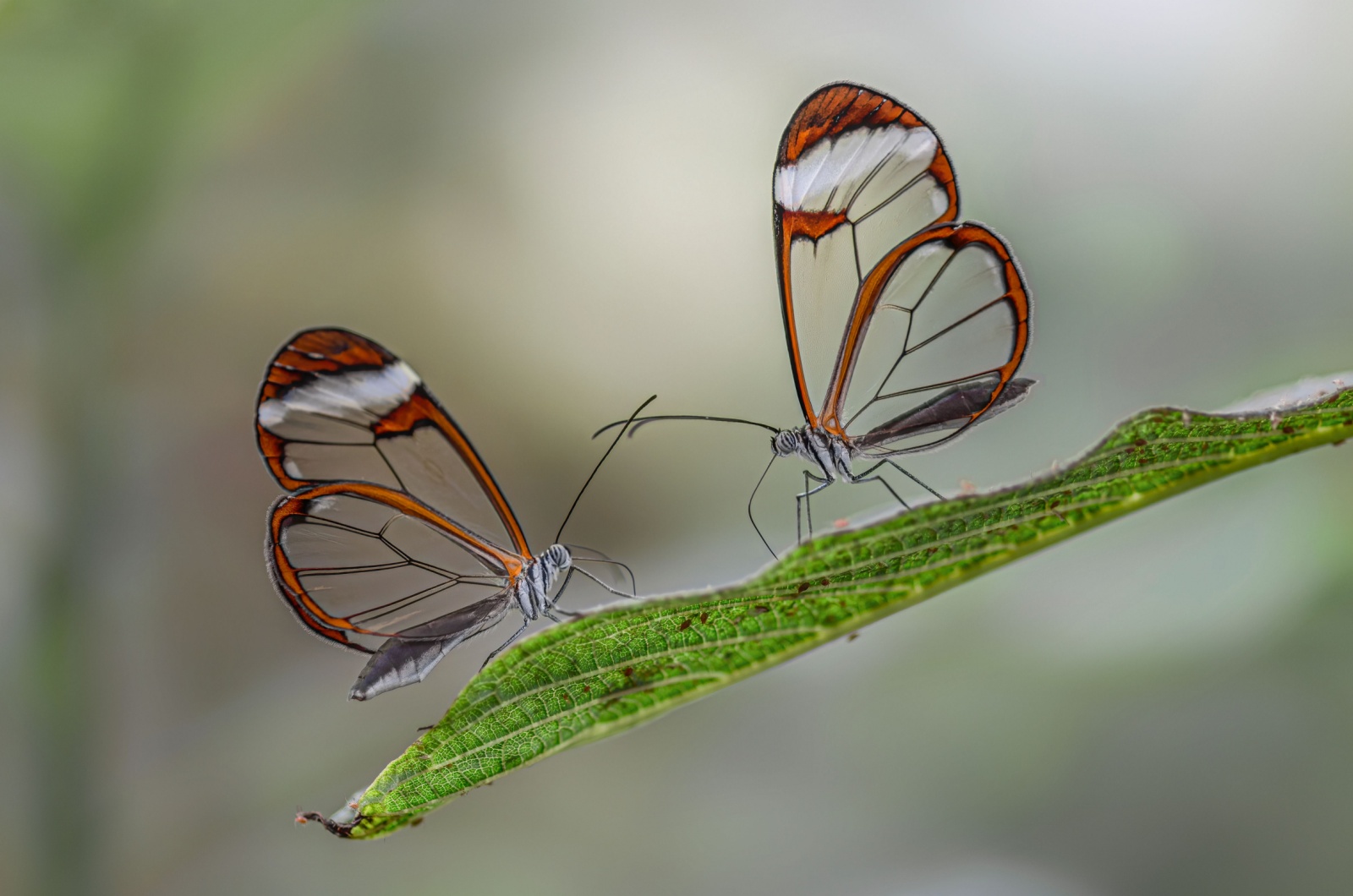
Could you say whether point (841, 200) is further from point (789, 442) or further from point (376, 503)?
point (376, 503)

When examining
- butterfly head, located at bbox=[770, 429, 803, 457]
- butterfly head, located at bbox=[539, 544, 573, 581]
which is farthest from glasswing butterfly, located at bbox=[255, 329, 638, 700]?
butterfly head, located at bbox=[770, 429, 803, 457]

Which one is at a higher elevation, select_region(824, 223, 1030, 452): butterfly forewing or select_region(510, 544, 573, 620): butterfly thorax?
select_region(824, 223, 1030, 452): butterfly forewing

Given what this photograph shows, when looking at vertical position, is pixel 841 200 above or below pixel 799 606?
above

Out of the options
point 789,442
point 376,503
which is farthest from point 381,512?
point 789,442

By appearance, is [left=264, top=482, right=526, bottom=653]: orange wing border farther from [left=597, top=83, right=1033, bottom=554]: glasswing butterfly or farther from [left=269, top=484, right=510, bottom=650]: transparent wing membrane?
[left=597, top=83, right=1033, bottom=554]: glasswing butterfly

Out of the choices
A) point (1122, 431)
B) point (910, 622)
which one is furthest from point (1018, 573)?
point (1122, 431)

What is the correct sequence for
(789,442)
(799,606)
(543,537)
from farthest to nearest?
(543,537), (789,442), (799,606)

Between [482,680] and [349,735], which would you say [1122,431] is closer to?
[482,680]

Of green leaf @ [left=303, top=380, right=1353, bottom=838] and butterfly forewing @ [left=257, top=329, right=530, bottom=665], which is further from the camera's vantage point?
butterfly forewing @ [left=257, top=329, right=530, bottom=665]
